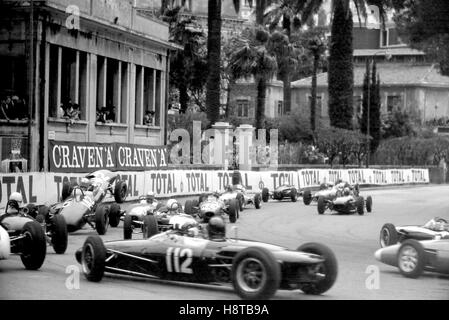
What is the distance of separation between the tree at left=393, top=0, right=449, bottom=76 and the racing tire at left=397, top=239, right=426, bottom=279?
9.74 metres

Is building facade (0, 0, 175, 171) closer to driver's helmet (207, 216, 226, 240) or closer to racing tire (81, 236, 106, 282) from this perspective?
racing tire (81, 236, 106, 282)

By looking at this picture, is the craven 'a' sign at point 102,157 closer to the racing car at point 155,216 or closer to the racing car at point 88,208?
the racing car at point 88,208

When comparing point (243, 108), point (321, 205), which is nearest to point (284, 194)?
point (321, 205)

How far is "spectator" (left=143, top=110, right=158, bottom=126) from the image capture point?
44562 mm

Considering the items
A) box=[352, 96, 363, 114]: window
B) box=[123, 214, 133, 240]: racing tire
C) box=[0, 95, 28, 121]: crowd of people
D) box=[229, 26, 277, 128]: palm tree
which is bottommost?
box=[123, 214, 133, 240]: racing tire

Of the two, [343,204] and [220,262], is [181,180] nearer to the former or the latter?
[343,204]

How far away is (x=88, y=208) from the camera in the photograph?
21.0 m

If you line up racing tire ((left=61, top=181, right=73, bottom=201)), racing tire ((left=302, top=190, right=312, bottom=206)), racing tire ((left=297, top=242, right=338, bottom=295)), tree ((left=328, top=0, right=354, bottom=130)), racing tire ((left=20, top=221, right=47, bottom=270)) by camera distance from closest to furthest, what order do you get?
1. racing tire ((left=297, top=242, right=338, bottom=295))
2. racing tire ((left=20, top=221, right=47, bottom=270))
3. racing tire ((left=61, top=181, right=73, bottom=201))
4. racing tire ((left=302, top=190, right=312, bottom=206))
5. tree ((left=328, top=0, right=354, bottom=130))

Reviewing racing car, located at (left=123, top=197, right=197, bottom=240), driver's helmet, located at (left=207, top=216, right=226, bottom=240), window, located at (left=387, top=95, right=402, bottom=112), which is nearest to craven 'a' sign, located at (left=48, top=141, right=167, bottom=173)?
racing car, located at (left=123, top=197, right=197, bottom=240)

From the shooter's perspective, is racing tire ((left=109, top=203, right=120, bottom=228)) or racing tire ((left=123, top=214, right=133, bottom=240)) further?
racing tire ((left=109, top=203, right=120, bottom=228))

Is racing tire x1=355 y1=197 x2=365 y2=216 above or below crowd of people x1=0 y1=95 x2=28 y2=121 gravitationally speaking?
below

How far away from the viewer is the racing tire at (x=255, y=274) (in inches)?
440
